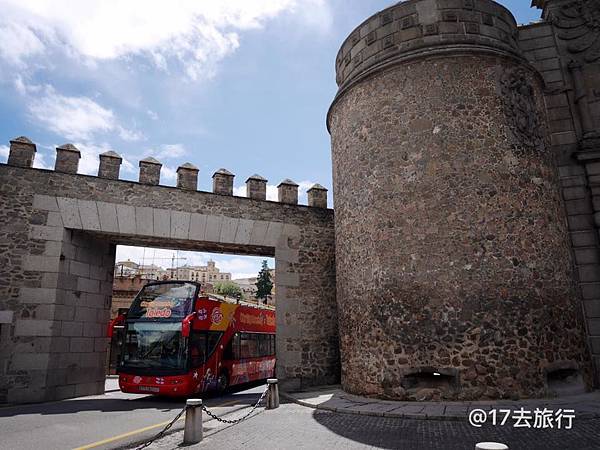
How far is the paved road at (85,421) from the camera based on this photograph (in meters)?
5.63

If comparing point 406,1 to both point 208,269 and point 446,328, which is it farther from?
point 208,269

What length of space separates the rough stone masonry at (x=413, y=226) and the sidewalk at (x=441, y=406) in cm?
30

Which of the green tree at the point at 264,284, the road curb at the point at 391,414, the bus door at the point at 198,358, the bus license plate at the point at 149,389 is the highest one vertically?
the green tree at the point at 264,284

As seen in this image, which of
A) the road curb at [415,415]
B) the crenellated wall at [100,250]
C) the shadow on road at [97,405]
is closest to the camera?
the road curb at [415,415]

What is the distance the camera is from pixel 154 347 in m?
9.86

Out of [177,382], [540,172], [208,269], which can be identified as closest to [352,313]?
[177,382]

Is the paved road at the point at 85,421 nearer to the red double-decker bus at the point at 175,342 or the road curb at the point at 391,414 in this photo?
the red double-decker bus at the point at 175,342

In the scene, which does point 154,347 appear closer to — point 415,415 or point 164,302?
point 164,302

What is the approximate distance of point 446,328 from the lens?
774cm

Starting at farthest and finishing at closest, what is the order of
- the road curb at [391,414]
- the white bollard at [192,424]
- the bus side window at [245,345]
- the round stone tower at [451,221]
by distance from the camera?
1. the bus side window at [245,345]
2. the round stone tower at [451,221]
3. the road curb at [391,414]
4. the white bollard at [192,424]

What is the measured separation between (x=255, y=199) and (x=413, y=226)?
4.91 meters

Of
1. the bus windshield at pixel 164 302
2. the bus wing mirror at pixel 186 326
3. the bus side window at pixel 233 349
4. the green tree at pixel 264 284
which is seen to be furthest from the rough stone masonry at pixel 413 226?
the green tree at pixel 264 284

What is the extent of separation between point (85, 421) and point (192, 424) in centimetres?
281

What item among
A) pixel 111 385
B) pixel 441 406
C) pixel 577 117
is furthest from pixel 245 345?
pixel 577 117
